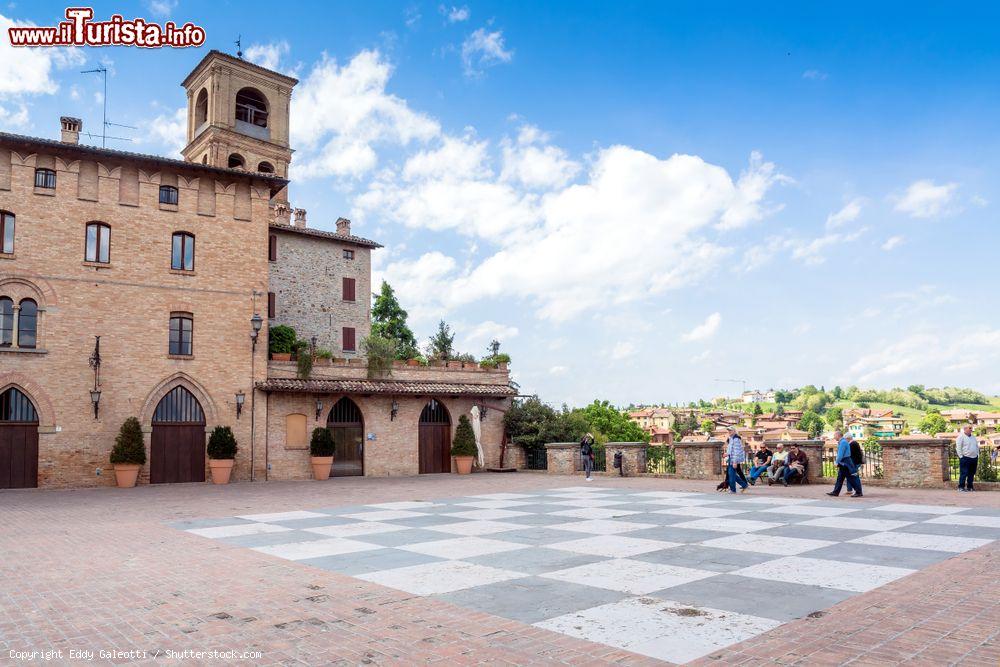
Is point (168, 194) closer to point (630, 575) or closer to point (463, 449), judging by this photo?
point (463, 449)

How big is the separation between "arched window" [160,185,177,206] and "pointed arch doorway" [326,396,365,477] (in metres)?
9.26

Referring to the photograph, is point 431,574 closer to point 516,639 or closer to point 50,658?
point 516,639

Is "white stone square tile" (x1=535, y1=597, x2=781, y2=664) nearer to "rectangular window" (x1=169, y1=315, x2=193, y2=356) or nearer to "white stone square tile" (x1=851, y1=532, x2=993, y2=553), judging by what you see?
"white stone square tile" (x1=851, y1=532, x2=993, y2=553)

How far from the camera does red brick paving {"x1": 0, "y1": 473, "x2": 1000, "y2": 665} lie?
5.00m

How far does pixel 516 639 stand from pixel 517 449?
25581 mm

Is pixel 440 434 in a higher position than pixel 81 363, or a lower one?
lower

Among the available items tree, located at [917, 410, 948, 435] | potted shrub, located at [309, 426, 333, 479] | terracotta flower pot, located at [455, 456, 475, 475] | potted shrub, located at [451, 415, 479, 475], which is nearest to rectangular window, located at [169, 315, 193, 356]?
potted shrub, located at [309, 426, 333, 479]

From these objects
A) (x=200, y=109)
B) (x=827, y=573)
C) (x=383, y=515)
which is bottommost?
(x=383, y=515)

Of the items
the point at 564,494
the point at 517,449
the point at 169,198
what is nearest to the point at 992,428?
the point at 517,449

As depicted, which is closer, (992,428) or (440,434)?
(440,434)

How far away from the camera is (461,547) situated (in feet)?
31.2

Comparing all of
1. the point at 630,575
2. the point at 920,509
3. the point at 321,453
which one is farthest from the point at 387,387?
the point at 630,575

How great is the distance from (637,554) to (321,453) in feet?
63.0

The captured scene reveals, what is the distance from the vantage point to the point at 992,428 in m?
76.0
